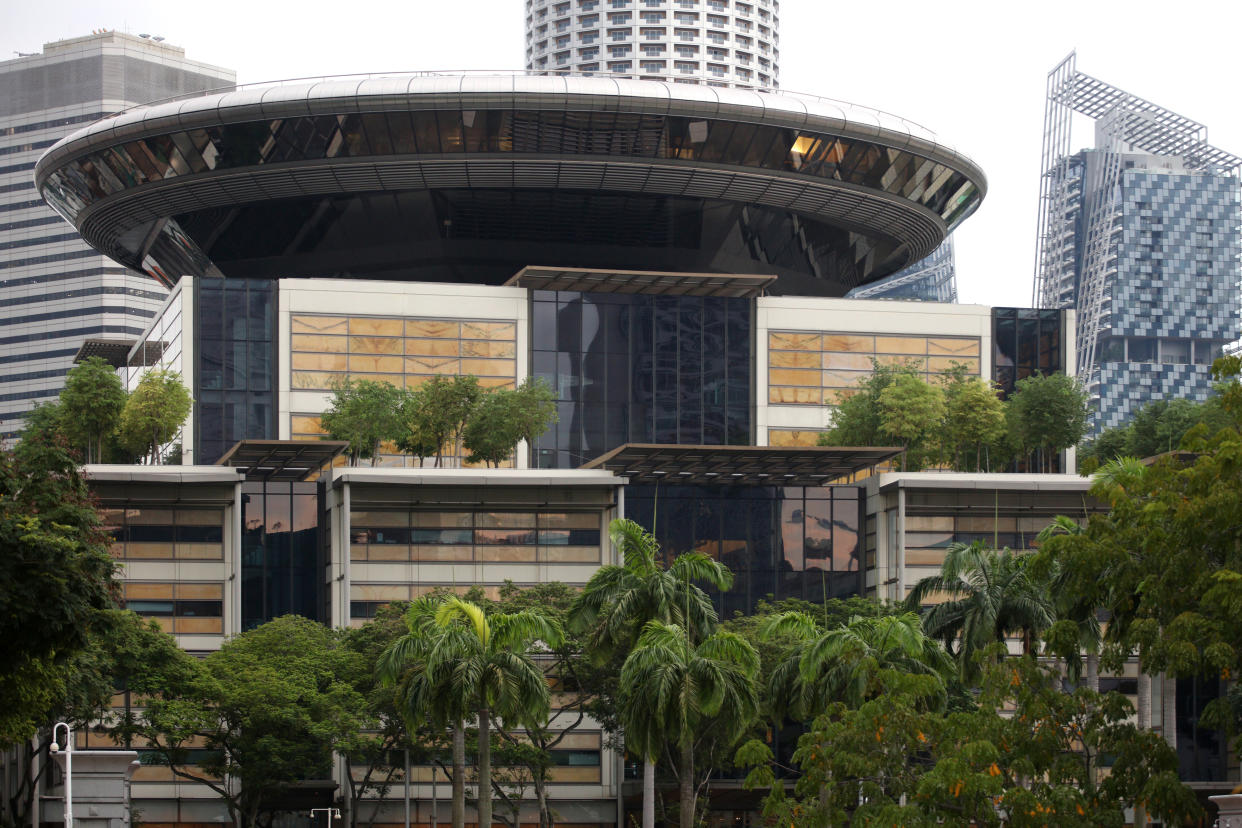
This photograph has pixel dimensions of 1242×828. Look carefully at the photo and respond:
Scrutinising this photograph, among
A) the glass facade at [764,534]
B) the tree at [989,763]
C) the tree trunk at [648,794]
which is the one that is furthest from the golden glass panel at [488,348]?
the tree at [989,763]

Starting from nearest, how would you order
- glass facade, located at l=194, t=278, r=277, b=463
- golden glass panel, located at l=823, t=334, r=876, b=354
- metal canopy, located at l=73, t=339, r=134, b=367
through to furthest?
glass facade, located at l=194, t=278, r=277, b=463, golden glass panel, located at l=823, t=334, r=876, b=354, metal canopy, located at l=73, t=339, r=134, b=367

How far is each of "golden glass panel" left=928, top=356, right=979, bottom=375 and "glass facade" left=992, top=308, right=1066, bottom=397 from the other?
4.48 ft

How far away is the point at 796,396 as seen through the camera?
97.2 m

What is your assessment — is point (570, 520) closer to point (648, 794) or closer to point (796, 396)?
point (796, 396)

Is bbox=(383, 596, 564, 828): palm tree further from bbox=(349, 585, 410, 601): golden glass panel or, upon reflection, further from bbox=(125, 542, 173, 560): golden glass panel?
bbox=(125, 542, 173, 560): golden glass panel

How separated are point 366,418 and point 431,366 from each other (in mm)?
8498

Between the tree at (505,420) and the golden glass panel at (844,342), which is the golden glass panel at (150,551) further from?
the golden glass panel at (844,342)

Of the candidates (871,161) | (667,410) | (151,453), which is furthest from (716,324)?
(151,453)

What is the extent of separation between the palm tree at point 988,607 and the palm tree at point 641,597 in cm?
906

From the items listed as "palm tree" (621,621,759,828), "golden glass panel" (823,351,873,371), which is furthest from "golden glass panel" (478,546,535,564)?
"palm tree" (621,621,759,828)

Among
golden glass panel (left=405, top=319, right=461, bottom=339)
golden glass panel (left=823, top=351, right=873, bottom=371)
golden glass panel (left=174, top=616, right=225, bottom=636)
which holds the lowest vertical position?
golden glass panel (left=174, top=616, right=225, bottom=636)

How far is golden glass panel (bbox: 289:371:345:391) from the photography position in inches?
3647

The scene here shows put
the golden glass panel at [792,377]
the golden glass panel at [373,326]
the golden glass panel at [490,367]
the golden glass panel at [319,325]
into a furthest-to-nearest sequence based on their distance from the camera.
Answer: the golden glass panel at [792,377], the golden glass panel at [490,367], the golden glass panel at [373,326], the golden glass panel at [319,325]

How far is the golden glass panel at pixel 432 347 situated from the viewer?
94.4 meters
